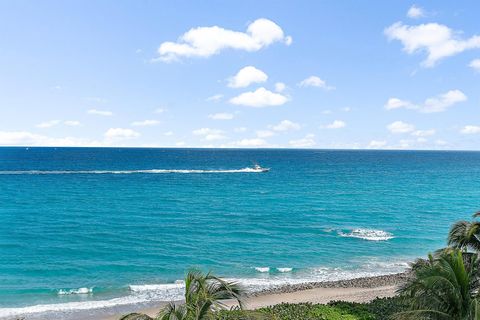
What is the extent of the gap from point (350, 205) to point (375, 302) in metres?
41.8

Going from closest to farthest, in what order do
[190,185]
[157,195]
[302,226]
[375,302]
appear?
1. [375,302]
2. [302,226]
3. [157,195]
4. [190,185]

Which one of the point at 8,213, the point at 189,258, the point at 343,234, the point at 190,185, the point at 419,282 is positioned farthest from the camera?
the point at 190,185

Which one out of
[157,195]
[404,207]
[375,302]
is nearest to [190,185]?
[157,195]

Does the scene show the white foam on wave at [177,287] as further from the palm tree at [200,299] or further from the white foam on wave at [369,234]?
the palm tree at [200,299]

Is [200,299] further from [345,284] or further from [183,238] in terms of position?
[183,238]

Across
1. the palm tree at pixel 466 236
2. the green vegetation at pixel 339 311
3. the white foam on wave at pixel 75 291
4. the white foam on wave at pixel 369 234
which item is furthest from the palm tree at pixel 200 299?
the white foam on wave at pixel 369 234

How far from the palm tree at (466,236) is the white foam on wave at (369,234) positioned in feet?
89.9

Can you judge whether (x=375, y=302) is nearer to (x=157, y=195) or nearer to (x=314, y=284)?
(x=314, y=284)

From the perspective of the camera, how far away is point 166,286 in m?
29.0

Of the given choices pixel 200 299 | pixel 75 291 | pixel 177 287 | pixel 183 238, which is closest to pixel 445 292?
pixel 200 299

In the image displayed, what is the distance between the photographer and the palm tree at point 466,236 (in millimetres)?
15366

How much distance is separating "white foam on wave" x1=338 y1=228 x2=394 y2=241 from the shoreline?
11.6 metres

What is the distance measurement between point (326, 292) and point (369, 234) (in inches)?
738

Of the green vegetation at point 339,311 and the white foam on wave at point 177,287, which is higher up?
the green vegetation at point 339,311
